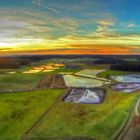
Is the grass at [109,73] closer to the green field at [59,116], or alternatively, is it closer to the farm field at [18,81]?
the farm field at [18,81]

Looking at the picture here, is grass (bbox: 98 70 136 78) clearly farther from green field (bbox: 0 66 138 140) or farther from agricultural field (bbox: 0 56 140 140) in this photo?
green field (bbox: 0 66 138 140)

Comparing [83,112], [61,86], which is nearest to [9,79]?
[61,86]

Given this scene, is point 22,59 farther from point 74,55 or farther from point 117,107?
point 117,107

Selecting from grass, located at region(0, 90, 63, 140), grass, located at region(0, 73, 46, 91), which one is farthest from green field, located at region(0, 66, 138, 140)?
grass, located at region(0, 73, 46, 91)

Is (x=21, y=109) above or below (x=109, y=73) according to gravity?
below

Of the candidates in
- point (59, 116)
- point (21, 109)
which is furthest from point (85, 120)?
point (21, 109)

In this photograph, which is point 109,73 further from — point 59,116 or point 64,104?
point 59,116
